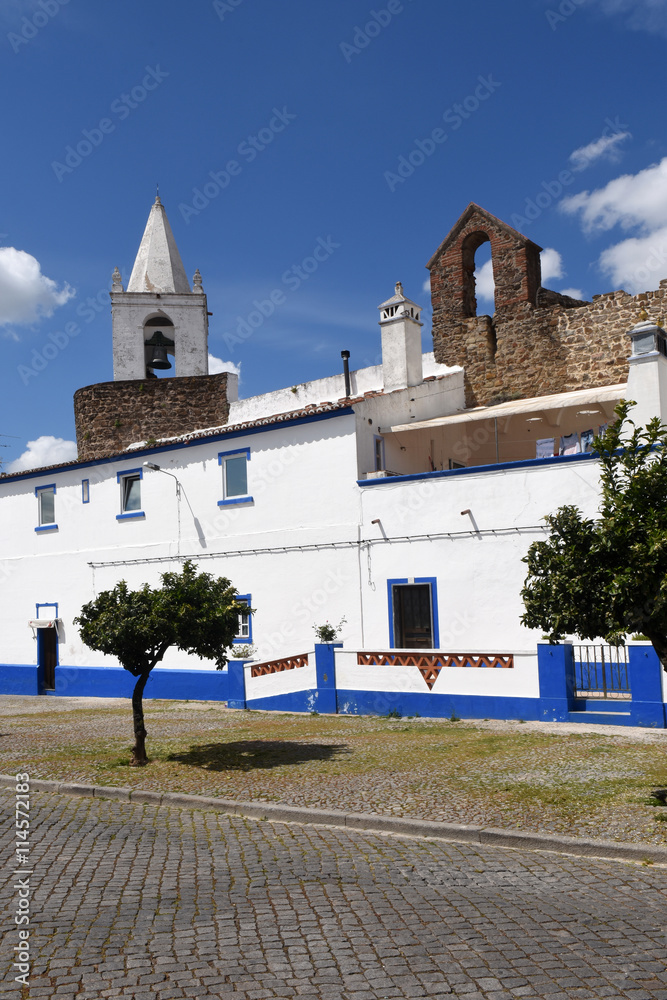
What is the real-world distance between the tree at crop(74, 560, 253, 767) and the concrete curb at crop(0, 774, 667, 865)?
1701mm

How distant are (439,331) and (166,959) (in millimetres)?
20630

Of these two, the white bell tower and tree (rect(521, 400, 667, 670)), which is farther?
the white bell tower

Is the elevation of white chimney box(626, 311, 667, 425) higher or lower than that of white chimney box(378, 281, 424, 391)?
lower

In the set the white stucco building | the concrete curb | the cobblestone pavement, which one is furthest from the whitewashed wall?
the cobblestone pavement

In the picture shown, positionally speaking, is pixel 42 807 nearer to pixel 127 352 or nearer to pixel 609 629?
pixel 609 629

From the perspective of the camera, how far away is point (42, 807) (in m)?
9.43

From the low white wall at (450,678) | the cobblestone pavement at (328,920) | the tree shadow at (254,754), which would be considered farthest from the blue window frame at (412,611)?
the cobblestone pavement at (328,920)

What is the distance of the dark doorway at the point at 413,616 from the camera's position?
17422 millimetres

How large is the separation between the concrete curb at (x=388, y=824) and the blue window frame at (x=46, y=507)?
1644 cm

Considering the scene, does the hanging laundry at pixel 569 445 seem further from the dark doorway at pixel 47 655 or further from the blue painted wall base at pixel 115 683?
the dark doorway at pixel 47 655

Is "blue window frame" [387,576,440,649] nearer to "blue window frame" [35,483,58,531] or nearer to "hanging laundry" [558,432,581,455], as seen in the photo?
"hanging laundry" [558,432,581,455]

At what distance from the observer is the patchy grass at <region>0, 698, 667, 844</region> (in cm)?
826

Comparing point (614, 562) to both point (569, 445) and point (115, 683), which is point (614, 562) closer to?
point (569, 445)

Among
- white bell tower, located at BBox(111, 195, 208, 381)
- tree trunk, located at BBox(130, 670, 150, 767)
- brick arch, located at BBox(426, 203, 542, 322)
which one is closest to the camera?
tree trunk, located at BBox(130, 670, 150, 767)
